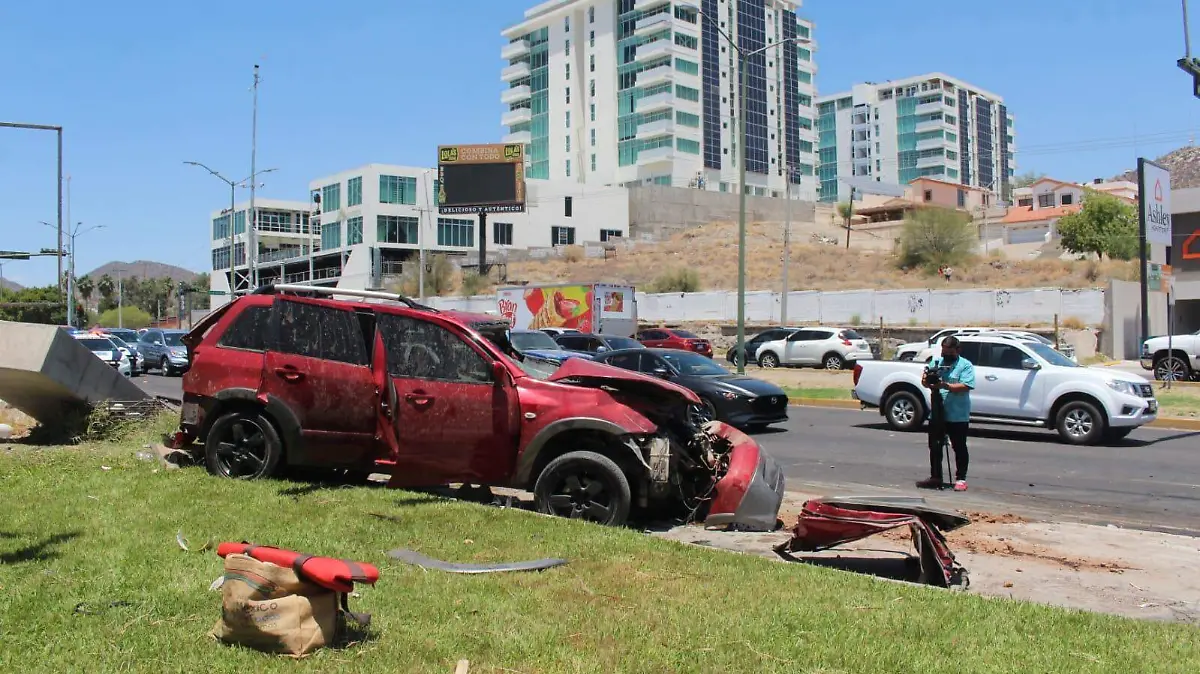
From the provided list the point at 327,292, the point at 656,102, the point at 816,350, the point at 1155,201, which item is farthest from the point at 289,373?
the point at 656,102

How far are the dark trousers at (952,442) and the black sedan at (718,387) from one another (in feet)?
18.0

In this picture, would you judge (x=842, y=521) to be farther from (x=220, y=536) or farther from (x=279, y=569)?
(x=220, y=536)

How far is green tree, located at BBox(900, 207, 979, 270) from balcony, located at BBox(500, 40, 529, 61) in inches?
2555

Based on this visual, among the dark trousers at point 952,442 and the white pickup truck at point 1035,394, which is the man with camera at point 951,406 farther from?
the white pickup truck at point 1035,394

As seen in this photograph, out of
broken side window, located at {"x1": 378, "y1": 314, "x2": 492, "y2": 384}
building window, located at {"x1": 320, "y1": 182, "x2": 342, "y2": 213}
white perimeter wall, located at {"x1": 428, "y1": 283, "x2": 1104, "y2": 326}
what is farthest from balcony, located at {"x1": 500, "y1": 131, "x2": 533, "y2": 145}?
broken side window, located at {"x1": 378, "y1": 314, "x2": 492, "y2": 384}

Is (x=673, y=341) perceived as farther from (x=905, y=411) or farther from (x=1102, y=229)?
(x=1102, y=229)

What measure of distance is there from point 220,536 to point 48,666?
2.46 metres

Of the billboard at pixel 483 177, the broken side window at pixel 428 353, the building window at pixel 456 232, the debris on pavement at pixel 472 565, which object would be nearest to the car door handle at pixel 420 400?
the broken side window at pixel 428 353

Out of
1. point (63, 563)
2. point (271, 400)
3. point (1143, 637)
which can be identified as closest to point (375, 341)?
point (271, 400)

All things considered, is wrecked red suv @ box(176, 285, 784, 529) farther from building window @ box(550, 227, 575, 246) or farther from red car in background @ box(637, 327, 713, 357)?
building window @ box(550, 227, 575, 246)

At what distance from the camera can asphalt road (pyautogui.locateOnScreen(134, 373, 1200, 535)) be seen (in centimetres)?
1022

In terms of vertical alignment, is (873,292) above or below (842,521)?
above

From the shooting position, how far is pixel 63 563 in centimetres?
579

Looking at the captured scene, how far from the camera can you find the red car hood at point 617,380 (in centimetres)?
796
